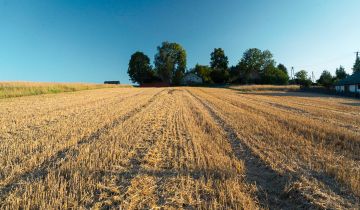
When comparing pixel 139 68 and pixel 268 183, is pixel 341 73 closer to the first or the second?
pixel 139 68

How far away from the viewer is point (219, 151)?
5223 millimetres

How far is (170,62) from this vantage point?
78938 mm

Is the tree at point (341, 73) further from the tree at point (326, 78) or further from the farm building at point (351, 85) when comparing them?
the farm building at point (351, 85)

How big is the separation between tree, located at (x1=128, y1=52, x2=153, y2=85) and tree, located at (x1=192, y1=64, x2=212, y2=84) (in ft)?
62.6

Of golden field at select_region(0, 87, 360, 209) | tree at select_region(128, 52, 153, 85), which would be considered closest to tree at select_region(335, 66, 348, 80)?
tree at select_region(128, 52, 153, 85)

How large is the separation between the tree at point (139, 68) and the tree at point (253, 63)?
35252mm

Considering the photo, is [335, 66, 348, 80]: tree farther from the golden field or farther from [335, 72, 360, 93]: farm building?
the golden field

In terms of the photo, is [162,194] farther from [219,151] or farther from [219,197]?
[219,151]

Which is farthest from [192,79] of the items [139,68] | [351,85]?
[351,85]

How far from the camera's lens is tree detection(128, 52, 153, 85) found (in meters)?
79.9

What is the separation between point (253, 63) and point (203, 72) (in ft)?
63.3

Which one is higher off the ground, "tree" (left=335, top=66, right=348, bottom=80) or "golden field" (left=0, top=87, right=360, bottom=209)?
"tree" (left=335, top=66, right=348, bottom=80)

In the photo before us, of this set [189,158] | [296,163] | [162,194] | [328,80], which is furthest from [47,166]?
[328,80]

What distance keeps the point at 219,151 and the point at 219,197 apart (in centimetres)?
211
